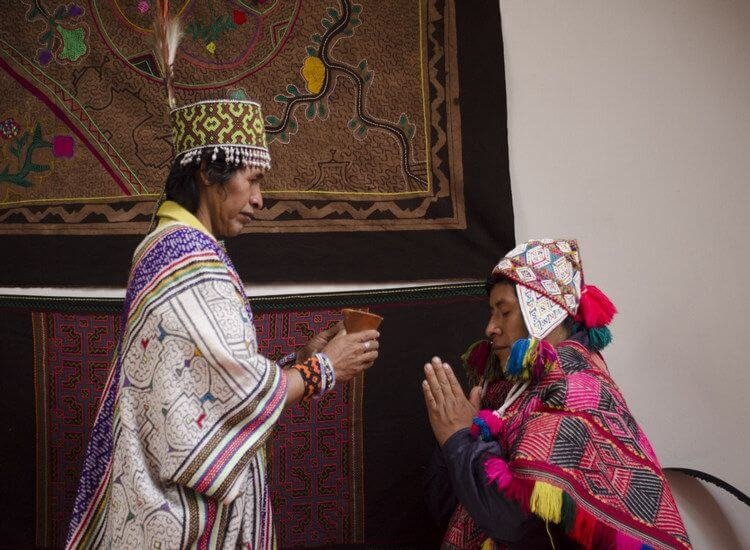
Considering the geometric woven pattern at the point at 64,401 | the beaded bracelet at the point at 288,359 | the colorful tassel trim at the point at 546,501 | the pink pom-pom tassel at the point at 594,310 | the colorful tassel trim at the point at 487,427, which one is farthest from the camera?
the geometric woven pattern at the point at 64,401

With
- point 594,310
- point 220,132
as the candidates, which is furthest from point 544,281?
point 220,132

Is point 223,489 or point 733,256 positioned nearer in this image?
point 223,489

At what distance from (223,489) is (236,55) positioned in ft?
5.94

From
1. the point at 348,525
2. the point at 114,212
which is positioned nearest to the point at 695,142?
the point at 348,525

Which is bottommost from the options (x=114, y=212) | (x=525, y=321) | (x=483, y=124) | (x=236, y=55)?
(x=525, y=321)

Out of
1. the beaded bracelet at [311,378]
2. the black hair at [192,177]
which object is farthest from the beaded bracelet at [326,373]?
the black hair at [192,177]

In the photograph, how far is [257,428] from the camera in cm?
178

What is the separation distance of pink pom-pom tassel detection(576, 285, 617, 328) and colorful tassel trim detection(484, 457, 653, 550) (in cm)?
54

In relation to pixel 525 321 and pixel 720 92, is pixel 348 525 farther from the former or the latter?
pixel 720 92

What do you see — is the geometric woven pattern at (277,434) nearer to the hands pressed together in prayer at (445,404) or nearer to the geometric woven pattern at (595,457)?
the hands pressed together in prayer at (445,404)

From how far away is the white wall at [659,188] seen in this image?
3.07 m

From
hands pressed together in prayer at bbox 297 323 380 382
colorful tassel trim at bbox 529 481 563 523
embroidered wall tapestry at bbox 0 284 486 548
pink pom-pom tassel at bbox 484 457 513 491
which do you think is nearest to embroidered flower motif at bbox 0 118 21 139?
embroidered wall tapestry at bbox 0 284 486 548

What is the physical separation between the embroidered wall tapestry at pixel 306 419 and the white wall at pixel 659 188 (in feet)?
2.04

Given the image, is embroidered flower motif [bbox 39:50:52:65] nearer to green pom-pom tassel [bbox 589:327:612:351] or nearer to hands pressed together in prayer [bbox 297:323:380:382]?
hands pressed together in prayer [bbox 297:323:380:382]
